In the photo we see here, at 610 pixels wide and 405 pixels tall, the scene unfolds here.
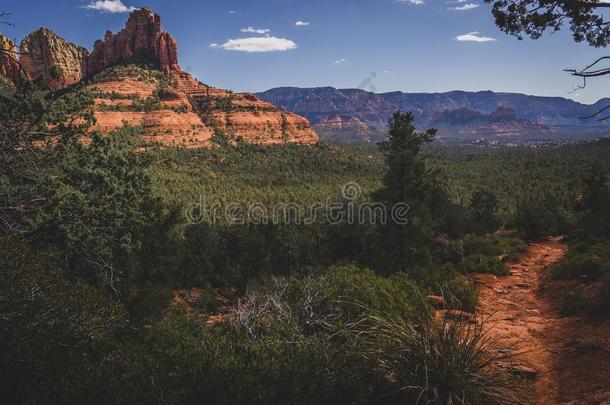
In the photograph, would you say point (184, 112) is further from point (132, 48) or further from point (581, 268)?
point (581, 268)

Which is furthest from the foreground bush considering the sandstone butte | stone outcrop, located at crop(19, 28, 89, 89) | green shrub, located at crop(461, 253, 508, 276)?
stone outcrop, located at crop(19, 28, 89, 89)

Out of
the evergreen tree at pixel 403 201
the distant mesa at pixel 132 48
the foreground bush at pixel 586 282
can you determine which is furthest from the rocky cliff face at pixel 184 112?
the foreground bush at pixel 586 282

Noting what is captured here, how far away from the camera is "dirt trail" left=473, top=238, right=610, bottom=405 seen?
568 cm

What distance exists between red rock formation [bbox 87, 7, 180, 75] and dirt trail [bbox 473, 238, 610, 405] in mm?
138126

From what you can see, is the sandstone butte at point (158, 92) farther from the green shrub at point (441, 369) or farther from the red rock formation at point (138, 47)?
the green shrub at point (441, 369)

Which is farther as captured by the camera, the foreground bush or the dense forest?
the foreground bush

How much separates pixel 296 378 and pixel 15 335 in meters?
4.12

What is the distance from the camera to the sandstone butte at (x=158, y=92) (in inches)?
3952

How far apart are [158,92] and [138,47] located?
3109cm

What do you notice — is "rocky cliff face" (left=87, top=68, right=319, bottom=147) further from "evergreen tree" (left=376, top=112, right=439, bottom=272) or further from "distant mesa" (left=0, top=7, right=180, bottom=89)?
"evergreen tree" (left=376, top=112, right=439, bottom=272)

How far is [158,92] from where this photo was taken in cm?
11394

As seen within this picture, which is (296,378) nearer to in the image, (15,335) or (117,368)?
(117,368)

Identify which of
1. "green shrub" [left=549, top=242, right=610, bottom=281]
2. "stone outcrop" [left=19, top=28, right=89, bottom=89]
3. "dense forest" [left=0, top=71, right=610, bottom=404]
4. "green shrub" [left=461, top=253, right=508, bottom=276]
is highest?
"stone outcrop" [left=19, top=28, right=89, bottom=89]

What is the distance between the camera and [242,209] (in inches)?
2066
